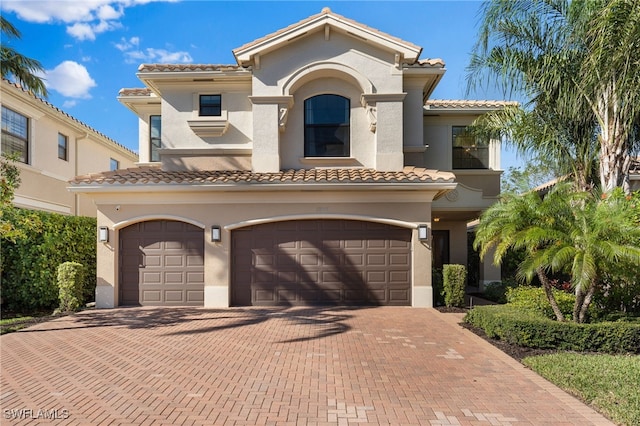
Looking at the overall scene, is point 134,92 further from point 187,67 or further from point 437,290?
point 437,290

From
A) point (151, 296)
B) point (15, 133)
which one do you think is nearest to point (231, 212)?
point (151, 296)

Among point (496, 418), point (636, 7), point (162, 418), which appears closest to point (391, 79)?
point (636, 7)

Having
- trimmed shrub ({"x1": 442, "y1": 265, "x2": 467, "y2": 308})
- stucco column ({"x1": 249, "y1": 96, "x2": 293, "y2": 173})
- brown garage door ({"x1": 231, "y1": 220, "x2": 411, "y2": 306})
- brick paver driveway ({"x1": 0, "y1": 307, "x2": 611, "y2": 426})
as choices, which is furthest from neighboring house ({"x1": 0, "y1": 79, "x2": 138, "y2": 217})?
trimmed shrub ({"x1": 442, "y1": 265, "x2": 467, "y2": 308})

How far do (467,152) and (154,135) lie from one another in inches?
513

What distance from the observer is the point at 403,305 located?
11281 mm

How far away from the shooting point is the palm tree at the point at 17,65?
10.0 m

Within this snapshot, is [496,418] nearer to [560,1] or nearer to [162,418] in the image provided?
[162,418]

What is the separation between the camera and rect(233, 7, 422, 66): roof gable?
1221 centimetres

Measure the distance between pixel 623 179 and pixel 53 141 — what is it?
22528 millimetres

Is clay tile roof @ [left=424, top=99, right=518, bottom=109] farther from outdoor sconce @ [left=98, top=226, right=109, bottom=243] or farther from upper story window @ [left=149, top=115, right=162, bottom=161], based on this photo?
outdoor sconce @ [left=98, top=226, right=109, bottom=243]

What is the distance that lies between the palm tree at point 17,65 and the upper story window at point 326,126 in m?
8.10

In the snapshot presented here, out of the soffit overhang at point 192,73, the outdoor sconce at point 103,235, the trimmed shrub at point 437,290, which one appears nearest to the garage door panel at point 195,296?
the outdoor sconce at point 103,235

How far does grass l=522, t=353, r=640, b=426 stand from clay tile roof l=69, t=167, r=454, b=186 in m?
5.78

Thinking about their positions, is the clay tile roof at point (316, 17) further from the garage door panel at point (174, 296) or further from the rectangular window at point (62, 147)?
the rectangular window at point (62, 147)
